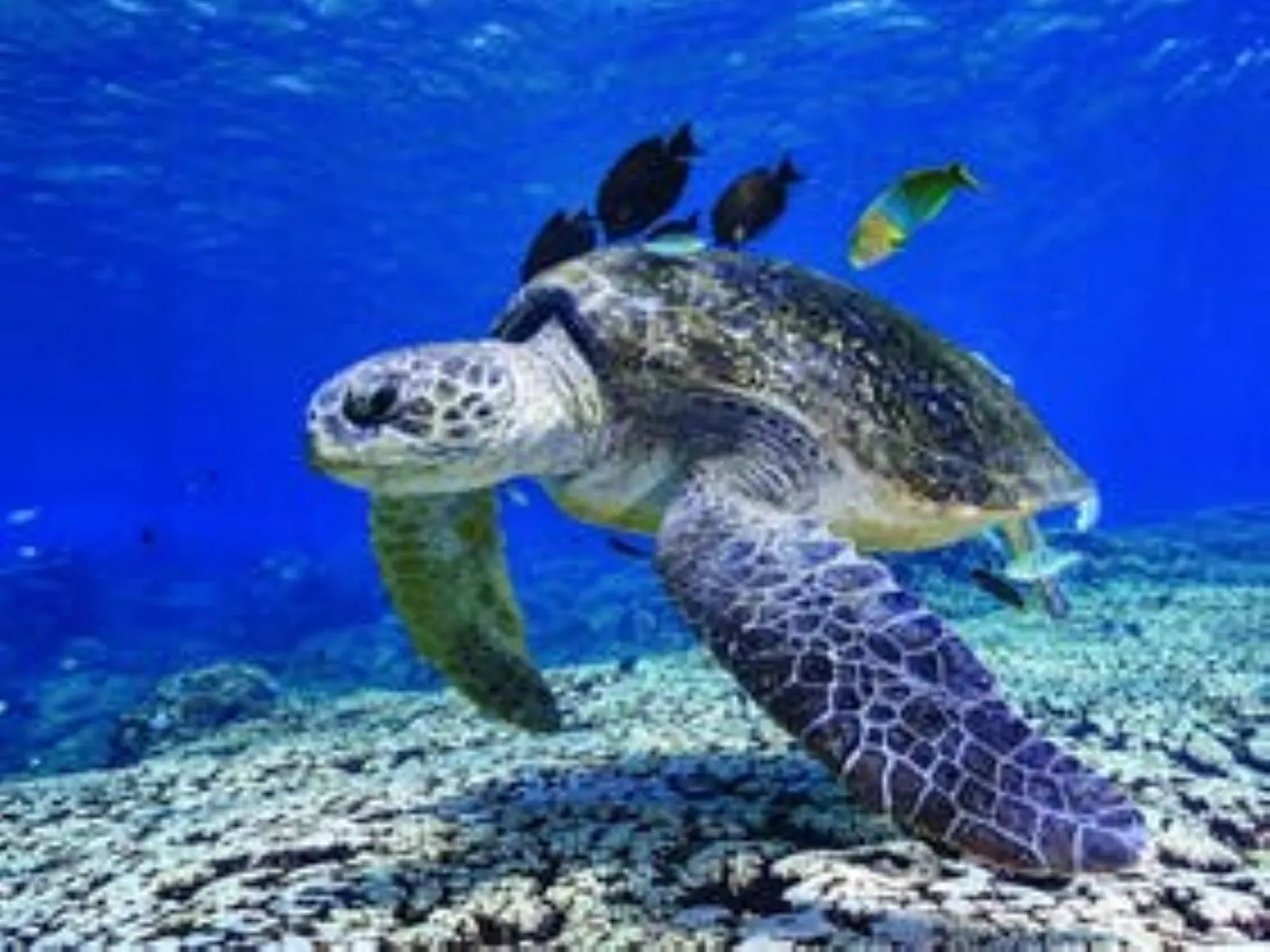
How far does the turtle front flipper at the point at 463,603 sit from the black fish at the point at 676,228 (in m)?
1.54

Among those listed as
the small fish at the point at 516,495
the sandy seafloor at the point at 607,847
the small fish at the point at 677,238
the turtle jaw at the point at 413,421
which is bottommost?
the sandy seafloor at the point at 607,847

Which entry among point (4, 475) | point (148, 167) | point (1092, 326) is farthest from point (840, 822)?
point (4, 475)

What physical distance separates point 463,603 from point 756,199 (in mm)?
2404

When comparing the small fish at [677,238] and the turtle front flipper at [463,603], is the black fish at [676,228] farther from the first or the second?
the turtle front flipper at [463,603]

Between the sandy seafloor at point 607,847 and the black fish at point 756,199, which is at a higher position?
the black fish at point 756,199

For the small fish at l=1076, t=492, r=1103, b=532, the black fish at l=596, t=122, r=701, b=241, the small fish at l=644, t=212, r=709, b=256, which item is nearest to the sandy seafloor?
the small fish at l=1076, t=492, r=1103, b=532

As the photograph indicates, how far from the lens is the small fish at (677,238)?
14.8 feet

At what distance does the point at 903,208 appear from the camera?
15.3 ft

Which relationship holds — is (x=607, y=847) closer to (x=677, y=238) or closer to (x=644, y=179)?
(x=677, y=238)

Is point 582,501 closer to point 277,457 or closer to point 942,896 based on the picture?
point 942,896

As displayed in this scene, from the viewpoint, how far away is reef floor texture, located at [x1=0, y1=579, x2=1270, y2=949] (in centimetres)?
241

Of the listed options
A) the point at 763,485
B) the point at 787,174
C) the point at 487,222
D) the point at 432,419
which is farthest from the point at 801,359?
the point at 487,222

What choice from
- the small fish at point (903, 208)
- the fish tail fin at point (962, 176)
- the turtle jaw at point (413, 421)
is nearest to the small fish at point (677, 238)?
the small fish at point (903, 208)

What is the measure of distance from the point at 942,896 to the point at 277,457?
163 meters
